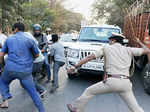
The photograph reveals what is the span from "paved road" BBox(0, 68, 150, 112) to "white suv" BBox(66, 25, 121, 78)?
65cm

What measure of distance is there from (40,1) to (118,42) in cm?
2408

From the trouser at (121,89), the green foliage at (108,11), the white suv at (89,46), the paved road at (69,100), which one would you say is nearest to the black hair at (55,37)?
the white suv at (89,46)

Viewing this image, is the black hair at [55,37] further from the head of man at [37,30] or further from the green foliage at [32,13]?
the green foliage at [32,13]

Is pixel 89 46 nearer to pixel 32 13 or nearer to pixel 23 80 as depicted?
pixel 23 80

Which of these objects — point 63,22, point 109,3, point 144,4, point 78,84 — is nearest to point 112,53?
point 78,84

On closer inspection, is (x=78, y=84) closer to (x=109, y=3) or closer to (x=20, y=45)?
(x=20, y=45)

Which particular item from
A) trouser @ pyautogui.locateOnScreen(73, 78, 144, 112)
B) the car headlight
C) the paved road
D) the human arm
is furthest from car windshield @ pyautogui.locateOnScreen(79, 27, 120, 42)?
trouser @ pyautogui.locateOnScreen(73, 78, 144, 112)

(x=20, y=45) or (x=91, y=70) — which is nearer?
(x=20, y=45)

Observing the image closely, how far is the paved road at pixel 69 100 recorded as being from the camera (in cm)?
364

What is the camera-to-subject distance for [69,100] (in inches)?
161

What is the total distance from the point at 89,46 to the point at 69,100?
1776 mm

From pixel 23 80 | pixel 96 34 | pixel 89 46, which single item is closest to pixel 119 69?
pixel 23 80

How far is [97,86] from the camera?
8.84 feet

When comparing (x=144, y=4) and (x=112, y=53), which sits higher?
(x=144, y=4)
